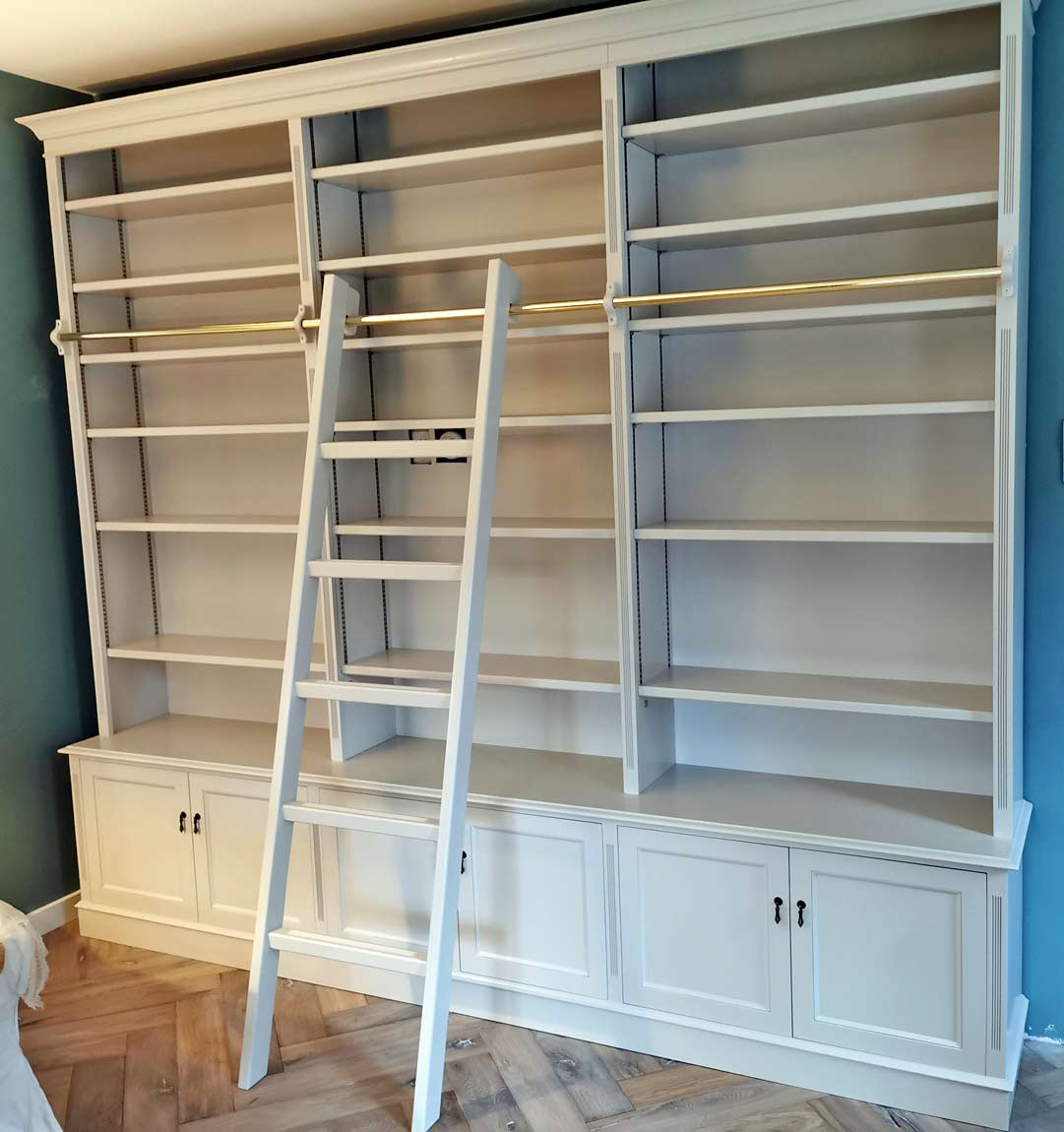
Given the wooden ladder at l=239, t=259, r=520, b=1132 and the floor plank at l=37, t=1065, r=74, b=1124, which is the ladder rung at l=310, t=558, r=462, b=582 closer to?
the wooden ladder at l=239, t=259, r=520, b=1132

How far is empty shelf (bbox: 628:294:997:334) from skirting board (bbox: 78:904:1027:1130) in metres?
1.74

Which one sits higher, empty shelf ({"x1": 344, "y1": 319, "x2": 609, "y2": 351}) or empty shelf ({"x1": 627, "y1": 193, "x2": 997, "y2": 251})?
empty shelf ({"x1": 627, "y1": 193, "x2": 997, "y2": 251})

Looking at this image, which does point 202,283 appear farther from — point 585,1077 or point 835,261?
point 585,1077

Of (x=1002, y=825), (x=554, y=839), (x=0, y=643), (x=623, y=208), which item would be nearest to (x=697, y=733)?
(x=554, y=839)

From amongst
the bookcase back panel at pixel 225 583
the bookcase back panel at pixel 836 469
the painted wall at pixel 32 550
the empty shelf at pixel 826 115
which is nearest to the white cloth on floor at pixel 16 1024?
the painted wall at pixel 32 550

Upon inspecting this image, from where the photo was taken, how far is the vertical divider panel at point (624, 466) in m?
2.92

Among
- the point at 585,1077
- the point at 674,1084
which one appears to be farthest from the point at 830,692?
the point at 585,1077

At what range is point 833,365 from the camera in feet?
10.1

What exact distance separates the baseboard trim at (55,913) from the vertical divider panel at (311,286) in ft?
4.06

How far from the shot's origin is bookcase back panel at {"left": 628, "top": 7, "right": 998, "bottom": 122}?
9.26 ft

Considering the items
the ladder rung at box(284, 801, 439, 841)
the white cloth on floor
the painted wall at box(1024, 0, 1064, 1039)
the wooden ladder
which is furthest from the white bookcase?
the white cloth on floor

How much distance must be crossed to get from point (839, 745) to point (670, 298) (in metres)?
1.32

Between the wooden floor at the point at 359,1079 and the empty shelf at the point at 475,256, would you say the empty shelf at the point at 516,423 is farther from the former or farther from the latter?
the wooden floor at the point at 359,1079

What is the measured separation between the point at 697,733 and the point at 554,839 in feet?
1.82
